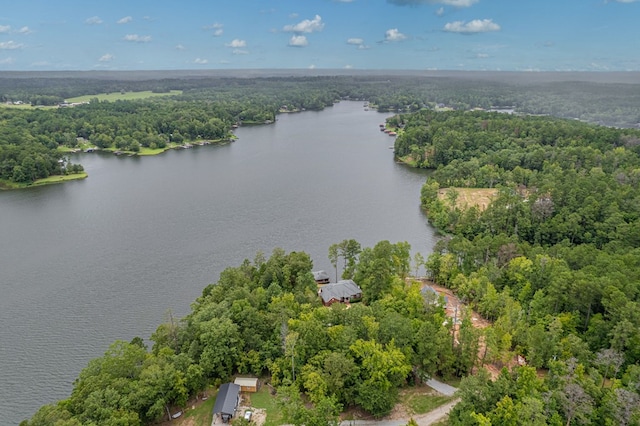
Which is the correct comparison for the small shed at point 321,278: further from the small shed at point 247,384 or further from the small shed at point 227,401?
the small shed at point 227,401

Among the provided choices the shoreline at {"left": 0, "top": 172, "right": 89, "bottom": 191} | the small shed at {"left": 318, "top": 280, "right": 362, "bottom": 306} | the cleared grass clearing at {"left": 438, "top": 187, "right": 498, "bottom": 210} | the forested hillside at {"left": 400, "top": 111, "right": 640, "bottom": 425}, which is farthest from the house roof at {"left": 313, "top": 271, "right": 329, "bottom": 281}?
the shoreline at {"left": 0, "top": 172, "right": 89, "bottom": 191}

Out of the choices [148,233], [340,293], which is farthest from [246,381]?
[148,233]

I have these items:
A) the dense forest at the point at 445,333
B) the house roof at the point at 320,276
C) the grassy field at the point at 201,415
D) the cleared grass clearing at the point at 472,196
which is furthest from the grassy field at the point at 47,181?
the grassy field at the point at 201,415

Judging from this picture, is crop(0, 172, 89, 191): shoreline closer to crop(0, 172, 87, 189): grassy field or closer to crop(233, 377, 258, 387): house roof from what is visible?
crop(0, 172, 87, 189): grassy field

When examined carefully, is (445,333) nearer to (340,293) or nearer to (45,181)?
(340,293)

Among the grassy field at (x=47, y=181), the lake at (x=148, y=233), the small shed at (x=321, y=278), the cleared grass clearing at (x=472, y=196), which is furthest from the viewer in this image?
the grassy field at (x=47, y=181)

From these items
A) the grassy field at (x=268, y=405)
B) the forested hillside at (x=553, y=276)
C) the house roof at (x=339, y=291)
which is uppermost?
the forested hillside at (x=553, y=276)
